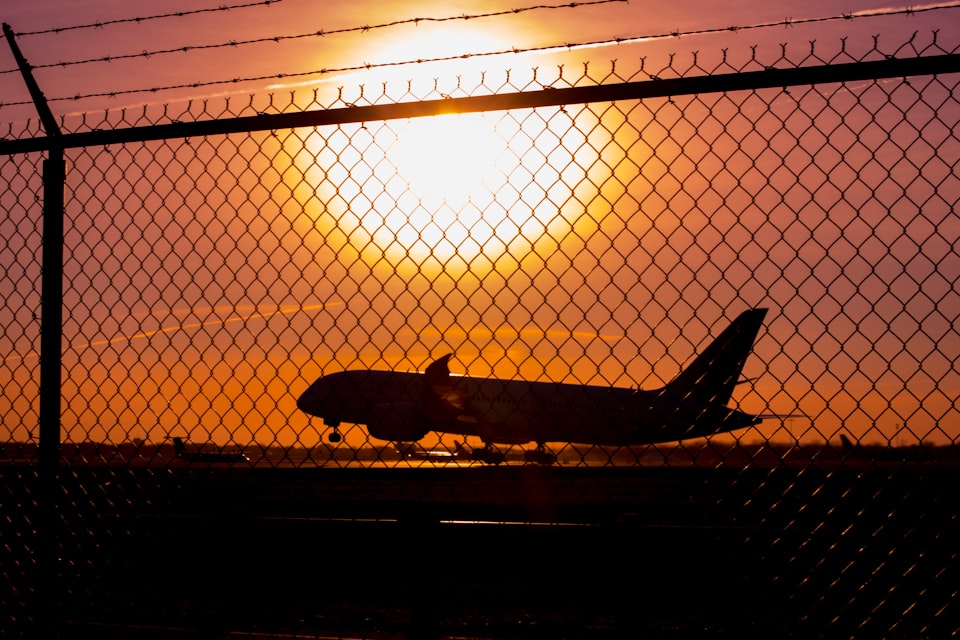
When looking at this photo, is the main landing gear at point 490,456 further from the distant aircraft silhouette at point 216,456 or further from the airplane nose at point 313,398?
the airplane nose at point 313,398

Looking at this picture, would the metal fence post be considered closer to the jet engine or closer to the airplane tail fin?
the airplane tail fin

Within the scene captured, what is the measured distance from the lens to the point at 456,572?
8.34 m

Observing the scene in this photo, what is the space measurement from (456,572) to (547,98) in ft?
19.2

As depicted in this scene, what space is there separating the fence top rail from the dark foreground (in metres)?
1.50

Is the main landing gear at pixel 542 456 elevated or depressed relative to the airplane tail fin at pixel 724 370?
depressed

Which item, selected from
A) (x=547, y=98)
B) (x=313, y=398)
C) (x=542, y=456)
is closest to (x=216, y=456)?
(x=547, y=98)

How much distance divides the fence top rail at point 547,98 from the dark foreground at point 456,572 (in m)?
1.50

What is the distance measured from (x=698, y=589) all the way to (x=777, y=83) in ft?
18.3

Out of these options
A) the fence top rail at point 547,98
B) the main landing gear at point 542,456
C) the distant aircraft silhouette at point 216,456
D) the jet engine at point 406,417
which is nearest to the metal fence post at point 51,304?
the fence top rail at point 547,98

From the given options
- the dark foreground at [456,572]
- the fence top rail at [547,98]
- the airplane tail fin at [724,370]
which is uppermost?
the fence top rail at [547,98]

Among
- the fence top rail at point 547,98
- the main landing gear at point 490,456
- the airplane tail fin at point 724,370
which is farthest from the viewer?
the main landing gear at point 490,456

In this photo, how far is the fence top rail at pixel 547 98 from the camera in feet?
10.5

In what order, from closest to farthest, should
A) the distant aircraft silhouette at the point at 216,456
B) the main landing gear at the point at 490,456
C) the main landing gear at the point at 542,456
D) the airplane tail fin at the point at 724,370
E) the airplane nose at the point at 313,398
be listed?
the airplane tail fin at the point at 724,370, the distant aircraft silhouette at the point at 216,456, the main landing gear at the point at 542,456, the main landing gear at the point at 490,456, the airplane nose at the point at 313,398

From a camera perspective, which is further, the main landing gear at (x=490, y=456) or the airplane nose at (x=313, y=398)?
the airplane nose at (x=313, y=398)
